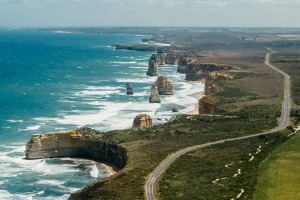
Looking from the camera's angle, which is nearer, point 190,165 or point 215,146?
point 190,165

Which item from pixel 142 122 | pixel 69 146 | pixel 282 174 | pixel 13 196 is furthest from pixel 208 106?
pixel 13 196

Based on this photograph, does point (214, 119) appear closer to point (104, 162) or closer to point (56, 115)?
point (104, 162)

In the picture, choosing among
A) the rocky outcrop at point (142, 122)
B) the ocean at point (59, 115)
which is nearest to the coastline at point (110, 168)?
the ocean at point (59, 115)

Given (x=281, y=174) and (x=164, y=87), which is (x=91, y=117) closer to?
(x=164, y=87)

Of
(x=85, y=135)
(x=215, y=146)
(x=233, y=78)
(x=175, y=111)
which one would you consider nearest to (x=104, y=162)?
(x=85, y=135)

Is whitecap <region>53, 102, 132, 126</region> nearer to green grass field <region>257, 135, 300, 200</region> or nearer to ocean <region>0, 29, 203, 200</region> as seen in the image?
ocean <region>0, 29, 203, 200</region>

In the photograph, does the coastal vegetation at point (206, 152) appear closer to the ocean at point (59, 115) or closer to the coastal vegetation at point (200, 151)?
the coastal vegetation at point (200, 151)
